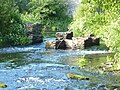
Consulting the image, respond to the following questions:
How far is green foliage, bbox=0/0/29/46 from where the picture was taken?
2988cm

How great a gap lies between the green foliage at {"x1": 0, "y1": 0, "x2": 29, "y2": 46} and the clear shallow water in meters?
3.75

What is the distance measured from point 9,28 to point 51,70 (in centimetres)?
1369

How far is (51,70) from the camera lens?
1833 cm

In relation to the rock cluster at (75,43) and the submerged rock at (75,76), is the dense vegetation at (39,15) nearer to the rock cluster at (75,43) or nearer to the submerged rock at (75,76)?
the rock cluster at (75,43)

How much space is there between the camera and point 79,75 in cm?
1664

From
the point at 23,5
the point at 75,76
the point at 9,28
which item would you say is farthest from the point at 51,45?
the point at 23,5

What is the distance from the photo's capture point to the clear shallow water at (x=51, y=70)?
14680mm

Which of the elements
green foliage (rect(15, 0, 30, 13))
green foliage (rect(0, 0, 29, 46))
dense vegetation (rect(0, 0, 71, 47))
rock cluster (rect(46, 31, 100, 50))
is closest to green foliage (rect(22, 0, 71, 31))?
dense vegetation (rect(0, 0, 71, 47))

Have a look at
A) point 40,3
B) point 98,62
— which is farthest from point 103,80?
point 40,3

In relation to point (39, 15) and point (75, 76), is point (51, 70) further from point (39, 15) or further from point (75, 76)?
point (39, 15)

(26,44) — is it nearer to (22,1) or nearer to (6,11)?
(6,11)

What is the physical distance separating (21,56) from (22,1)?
3452 cm

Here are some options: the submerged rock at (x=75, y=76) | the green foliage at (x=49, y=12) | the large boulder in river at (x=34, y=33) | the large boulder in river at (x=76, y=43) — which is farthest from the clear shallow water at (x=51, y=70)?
the green foliage at (x=49, y=12)

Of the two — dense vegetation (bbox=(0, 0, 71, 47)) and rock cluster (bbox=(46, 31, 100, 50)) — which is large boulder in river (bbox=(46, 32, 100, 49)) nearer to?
rock cluster (bbox=(46, 31, 100, 50))
